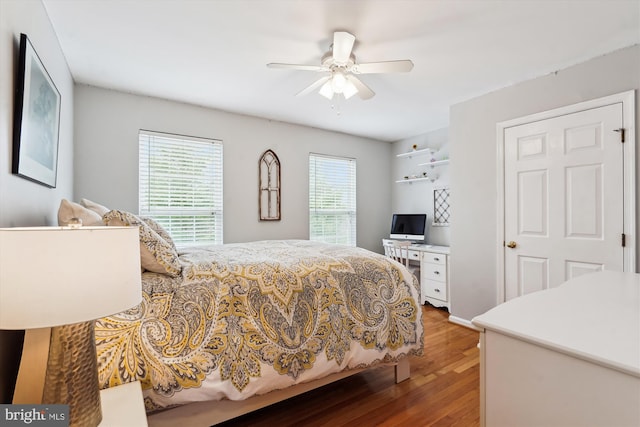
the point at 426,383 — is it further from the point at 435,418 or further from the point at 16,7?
the point at 16,7

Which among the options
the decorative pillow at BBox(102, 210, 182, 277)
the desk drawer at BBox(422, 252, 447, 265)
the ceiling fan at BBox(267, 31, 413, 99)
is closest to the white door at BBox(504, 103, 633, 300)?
the desk drawer at BBox(422, 252, 447, 265)

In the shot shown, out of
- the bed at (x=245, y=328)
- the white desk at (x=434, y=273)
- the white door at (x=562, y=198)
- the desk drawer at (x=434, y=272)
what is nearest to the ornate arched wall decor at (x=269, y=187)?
the bed at (x=245, y=328)

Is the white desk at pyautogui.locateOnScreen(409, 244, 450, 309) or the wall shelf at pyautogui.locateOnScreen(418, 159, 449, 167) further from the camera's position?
the wall shelf at pyautogui.locateOnScreen(418, 159, 449, 167)

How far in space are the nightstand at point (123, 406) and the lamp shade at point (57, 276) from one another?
1.43ft

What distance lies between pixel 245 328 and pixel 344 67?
6.11 feet

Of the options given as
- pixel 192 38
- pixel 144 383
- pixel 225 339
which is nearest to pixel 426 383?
pixel 225 339

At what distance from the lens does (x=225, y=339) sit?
142 cm

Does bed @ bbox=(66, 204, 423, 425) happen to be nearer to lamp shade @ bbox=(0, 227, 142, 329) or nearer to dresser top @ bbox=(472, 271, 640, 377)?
lamp shade @ bbox=(0, 227, 142, 329)

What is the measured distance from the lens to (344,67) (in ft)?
6.98

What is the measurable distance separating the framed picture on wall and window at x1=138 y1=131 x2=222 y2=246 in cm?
114

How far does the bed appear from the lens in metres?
1.29

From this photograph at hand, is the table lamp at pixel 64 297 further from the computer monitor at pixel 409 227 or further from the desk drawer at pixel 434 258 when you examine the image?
the computer monitor at pixel 409 227

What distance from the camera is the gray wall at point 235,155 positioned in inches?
113

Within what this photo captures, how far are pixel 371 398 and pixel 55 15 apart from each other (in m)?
3.19
